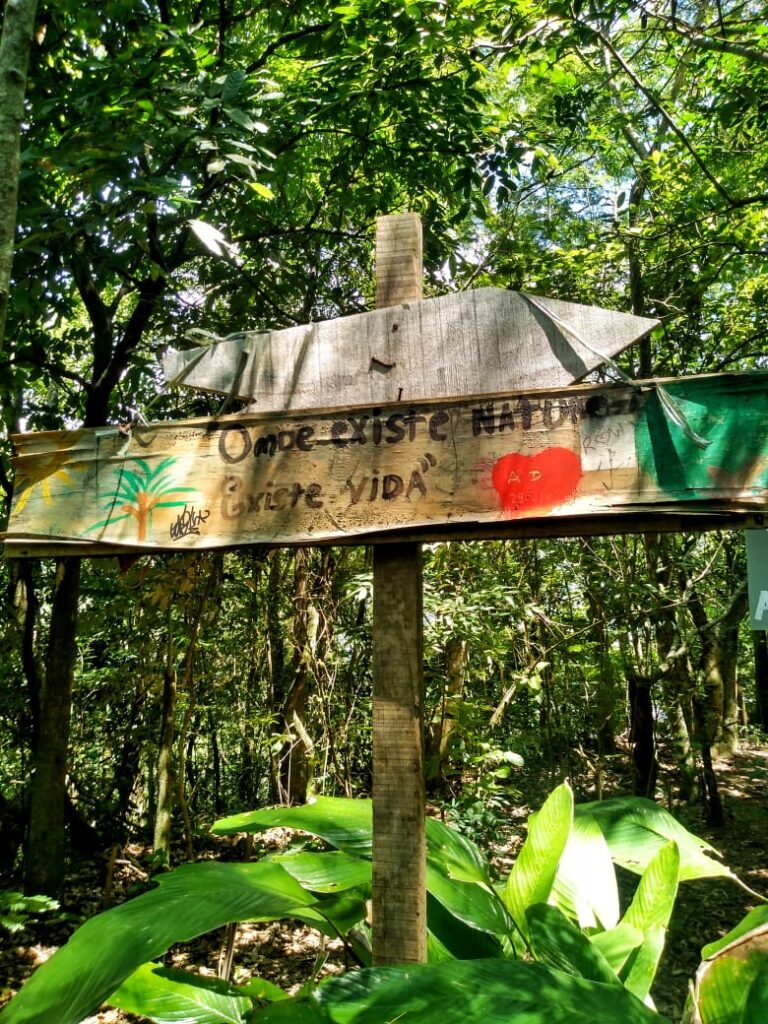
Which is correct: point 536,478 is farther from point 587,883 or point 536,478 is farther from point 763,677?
point 763,677

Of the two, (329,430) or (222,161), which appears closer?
(329,430)

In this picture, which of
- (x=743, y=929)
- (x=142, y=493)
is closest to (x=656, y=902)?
(x=743, y=929)

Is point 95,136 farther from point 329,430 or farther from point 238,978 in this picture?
point 238,978

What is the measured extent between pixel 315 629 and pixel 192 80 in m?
2.67

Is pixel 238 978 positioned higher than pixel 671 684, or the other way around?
pixel 671 684

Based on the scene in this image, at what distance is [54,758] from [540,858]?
3.24 meters

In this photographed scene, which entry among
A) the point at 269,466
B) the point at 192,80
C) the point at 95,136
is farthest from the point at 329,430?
the point at 192,80

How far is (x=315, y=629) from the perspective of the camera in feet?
13.3

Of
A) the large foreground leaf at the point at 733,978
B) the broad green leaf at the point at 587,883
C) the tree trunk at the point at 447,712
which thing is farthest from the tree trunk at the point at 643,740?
the large foreground leaf at the point at 733,978

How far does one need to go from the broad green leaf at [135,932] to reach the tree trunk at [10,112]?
1345 mm

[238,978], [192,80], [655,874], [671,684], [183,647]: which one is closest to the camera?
[655,874]

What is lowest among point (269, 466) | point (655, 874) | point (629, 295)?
point (655, 874)

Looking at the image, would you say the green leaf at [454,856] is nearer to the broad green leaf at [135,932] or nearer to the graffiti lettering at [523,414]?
the broad green leaf at [135,932]

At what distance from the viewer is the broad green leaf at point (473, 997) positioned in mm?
1186
